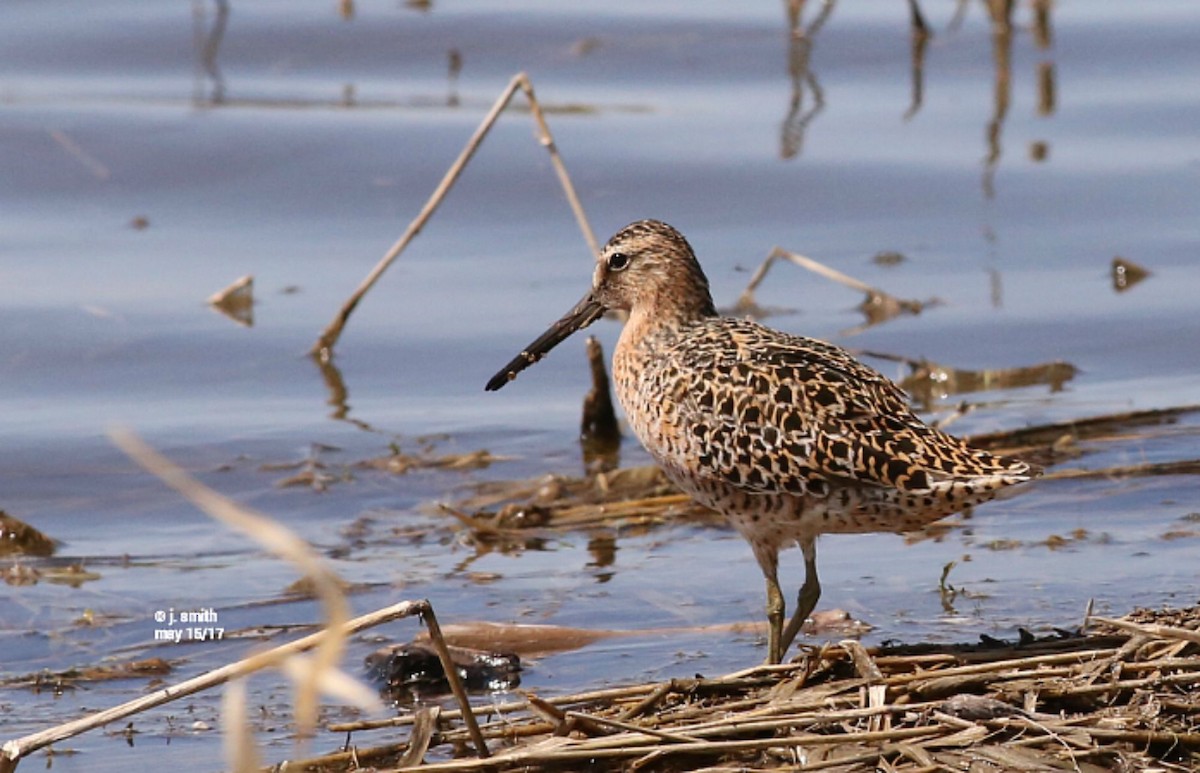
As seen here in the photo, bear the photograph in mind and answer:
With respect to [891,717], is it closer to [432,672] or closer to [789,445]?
[789,445]

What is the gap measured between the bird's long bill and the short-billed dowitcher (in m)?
0.58

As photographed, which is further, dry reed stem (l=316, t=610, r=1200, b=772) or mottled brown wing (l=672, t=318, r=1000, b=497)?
mottled brown wing (l=672, t=318, r=1000, b=497)

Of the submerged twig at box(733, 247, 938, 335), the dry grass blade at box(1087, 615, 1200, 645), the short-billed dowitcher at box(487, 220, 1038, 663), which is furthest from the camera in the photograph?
the submerged twig at box(733, 247, 938, 335)

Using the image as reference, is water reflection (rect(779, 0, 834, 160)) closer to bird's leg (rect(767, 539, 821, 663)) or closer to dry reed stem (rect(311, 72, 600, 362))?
dry reed stem (rect(311, 72, 600, 362))

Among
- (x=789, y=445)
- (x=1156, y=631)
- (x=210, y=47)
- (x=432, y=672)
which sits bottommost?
(x=432, y=672)

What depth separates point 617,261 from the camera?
21.2 ft

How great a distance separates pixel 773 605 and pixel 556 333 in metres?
1.49

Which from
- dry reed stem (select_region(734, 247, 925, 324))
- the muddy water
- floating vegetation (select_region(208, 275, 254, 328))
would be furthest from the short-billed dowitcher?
floating vegetation (select_region(208, 275, 254, 328))

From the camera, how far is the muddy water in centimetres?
662

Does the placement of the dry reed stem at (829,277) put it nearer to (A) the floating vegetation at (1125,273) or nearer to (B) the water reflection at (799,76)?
(A) the floating vegetation at (1125,273)

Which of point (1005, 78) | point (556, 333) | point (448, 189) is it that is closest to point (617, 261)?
point (556, 333)

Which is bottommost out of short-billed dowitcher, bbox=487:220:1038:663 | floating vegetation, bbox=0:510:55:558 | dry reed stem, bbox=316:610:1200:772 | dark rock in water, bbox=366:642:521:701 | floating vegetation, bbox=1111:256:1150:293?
dark rock in water, bbox=366:642:521:701

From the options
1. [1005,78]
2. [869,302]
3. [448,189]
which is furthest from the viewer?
[1005,78]

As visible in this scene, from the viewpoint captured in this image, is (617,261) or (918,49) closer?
(617,261)
